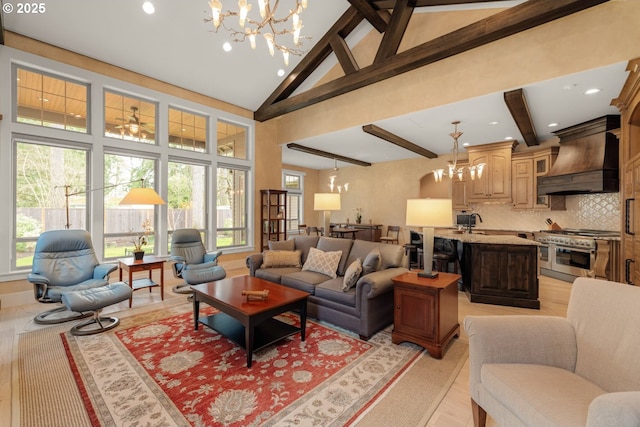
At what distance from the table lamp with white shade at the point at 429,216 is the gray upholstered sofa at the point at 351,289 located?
19.4 inches

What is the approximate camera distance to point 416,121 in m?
5.10

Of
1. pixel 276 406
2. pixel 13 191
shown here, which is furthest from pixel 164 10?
pixel 276 406

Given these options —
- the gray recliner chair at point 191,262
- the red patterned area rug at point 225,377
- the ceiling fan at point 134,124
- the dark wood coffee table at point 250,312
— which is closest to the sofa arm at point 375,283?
the red patterned area rug at point 225,377

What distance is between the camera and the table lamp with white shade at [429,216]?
2.69 m

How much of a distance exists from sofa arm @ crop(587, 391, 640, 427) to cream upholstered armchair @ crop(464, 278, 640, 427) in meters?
0.15

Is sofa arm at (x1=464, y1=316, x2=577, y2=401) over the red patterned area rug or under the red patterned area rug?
over

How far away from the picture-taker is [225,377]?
7.28 ft

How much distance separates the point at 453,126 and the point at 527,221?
3206mm

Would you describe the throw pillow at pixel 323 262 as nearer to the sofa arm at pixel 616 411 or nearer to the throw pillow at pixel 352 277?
the throw pillow at pixel 352 277

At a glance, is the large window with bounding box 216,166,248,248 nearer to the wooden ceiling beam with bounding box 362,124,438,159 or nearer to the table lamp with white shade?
the wooden ceiling beam with bounding box 362,124,438,159

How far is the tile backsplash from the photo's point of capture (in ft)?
16.7

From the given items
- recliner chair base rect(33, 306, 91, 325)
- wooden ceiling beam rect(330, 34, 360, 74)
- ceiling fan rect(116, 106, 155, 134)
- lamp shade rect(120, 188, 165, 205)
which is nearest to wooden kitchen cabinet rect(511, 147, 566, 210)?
wooden ceiling beam rect(330, 34, 360, 74)

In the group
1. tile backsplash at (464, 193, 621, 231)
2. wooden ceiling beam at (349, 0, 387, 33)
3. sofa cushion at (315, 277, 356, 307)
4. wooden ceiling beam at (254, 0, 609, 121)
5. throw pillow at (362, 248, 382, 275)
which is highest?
wooden ceiling beam at (349, 0, 387, 33)

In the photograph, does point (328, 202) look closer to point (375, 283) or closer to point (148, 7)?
point (375, 283)
